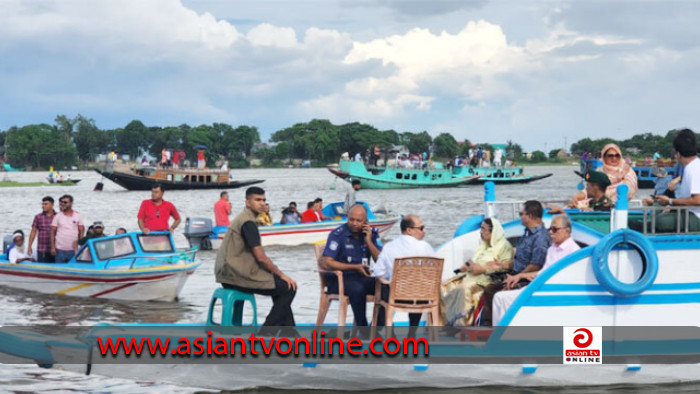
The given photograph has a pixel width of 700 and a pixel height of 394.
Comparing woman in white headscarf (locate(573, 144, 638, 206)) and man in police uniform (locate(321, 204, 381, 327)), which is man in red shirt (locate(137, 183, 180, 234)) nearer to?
man in police uniform (locate(321, 204, 381, 327))

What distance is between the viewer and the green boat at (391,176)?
3605 inches

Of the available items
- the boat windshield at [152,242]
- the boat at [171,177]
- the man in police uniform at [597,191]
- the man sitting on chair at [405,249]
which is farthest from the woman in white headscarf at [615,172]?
the boat at [171,177]

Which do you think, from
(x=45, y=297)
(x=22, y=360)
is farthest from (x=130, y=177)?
(x=22, y=360)

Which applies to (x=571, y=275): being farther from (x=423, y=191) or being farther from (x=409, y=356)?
(x=423, y=191)

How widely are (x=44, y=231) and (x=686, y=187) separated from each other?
12.2m

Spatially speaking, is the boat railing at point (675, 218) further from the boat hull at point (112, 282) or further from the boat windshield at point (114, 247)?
the boat windshield at point (114, 247)

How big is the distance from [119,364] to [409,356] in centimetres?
293

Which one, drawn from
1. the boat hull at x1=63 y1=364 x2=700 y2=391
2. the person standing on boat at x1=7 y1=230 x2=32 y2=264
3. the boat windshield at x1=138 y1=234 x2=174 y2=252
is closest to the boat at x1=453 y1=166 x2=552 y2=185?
the person standing on boat at x1=7 y1=230 x2=32 y2=264

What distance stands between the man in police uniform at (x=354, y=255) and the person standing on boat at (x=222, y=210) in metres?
16.4

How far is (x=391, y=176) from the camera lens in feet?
302

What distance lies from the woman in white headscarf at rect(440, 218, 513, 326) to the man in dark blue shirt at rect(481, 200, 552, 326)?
0.21m

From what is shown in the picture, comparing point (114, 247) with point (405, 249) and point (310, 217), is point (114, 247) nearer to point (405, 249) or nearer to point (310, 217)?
point (405, 249)

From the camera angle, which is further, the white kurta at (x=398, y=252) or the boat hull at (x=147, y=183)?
the boat hull at (x=147, y=183)

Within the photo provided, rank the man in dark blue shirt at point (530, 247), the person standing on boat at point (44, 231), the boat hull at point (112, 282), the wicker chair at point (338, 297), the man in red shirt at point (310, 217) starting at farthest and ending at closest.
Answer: the man in red shirt at point (310, 217), the boat hull at point (112, 282), the person standing on boat at point (44, 231), the wicker chair at point (338, 297), the man in dark blue shirt at point (530, 247)
